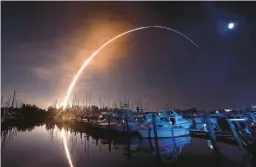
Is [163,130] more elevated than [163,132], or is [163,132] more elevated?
[163,130]

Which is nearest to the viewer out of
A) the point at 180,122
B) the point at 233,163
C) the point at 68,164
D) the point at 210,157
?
the point at 233,163

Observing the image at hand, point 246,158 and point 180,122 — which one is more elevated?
point 180,122

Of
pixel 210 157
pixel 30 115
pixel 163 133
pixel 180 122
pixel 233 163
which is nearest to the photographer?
pixel 233 163

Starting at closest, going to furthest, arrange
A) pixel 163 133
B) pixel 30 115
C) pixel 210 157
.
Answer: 1. pixel 210 157
2. pixel 163 133
3. pixel 30 115

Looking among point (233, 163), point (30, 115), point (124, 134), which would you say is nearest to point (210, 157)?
point (233, 163)

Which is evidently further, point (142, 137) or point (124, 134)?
point (124, 134)

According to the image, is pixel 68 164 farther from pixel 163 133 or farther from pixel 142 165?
pixel 163 133

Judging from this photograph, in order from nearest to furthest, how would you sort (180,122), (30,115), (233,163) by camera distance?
1. (233,163)
2. (180,122)
3. (30,115)

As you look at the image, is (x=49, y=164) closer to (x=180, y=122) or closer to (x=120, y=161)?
(x=120, y=161)

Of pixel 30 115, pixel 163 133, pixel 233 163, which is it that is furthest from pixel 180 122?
pixel 30 115
